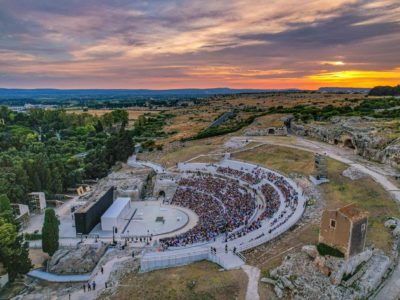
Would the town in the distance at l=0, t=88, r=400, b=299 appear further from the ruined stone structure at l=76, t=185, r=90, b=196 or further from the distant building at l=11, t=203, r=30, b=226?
the ruined stone structure at l=76, t=185, r=90, b=196

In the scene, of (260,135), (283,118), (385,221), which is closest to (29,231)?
(385,221)

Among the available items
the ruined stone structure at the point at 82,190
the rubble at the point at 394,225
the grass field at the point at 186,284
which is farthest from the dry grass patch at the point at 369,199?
the ruined stone structure at the point at 82,190

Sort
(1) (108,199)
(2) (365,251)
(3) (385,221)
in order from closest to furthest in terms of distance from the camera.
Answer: (2) (365,251)
(3) (385,221)
(1) (108,199)

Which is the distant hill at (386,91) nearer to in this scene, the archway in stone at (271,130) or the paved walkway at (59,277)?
the archway in stone at (271,130)

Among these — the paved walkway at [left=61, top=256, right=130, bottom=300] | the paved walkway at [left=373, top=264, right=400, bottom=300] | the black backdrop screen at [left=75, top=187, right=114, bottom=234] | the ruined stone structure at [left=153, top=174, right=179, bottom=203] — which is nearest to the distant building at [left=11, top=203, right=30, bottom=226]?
the black backdrop screen at [left=75, top=187, right=114, bottom=234]

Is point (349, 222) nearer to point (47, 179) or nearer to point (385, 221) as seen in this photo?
point (385, 221)
